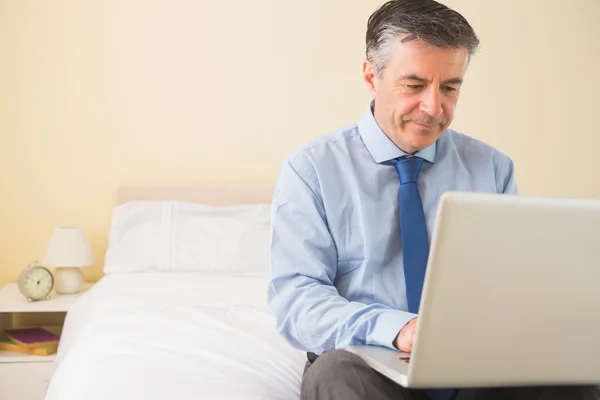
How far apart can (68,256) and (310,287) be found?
6.25ft

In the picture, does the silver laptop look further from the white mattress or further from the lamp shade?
the lamp shade

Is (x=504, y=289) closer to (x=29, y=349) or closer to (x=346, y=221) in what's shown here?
(x=346, y=221)

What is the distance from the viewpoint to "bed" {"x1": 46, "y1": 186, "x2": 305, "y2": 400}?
5.85ft

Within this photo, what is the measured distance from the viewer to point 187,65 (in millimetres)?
3518

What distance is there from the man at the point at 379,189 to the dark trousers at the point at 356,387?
0.13 metres

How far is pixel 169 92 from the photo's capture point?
138 inches

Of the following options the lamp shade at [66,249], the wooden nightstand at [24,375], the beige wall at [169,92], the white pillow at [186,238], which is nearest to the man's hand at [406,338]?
the white pillow at [186,238]

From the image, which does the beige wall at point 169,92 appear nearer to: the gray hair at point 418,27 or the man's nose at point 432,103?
the gray hair at point 418,27

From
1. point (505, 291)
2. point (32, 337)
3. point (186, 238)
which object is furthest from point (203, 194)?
point (505, 291)

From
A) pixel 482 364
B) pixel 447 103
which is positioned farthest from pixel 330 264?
pixel 482 364

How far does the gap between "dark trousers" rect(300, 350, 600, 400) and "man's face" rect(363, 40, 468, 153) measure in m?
0.56

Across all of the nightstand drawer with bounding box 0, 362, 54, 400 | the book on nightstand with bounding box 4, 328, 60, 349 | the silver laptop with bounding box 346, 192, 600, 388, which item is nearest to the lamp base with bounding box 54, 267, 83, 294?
the book on nightstand with bounding box 4, 328, 60, 349

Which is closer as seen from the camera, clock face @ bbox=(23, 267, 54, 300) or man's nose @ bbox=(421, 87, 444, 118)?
man's nose @ bbox=(421, 87, 444, 118)

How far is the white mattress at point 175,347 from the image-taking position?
174cm
